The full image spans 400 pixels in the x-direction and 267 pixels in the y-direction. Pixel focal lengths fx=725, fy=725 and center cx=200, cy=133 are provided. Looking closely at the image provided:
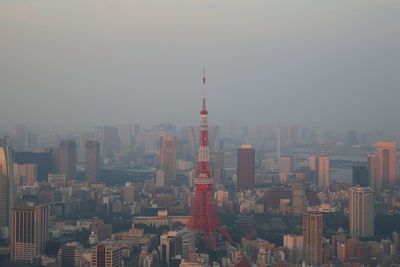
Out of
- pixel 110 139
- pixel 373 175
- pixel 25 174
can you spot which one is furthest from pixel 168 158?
pixel 373 175

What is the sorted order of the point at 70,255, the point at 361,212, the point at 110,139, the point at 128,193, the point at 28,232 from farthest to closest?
the point at 128,193 < the point at 110,139 < the point at 361,212 < the point at 28,232 < the point at 70,255

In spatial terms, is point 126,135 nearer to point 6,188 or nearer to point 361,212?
point 6,188

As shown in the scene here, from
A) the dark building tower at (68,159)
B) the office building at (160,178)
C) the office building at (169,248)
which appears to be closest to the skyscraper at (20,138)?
the dark building tower at (68,159)

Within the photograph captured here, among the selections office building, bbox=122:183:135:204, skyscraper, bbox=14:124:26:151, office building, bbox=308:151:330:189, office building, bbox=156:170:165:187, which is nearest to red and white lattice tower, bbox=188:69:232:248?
office building, bbox=308:151:330:189

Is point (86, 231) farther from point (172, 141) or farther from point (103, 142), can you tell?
point (172, 141)

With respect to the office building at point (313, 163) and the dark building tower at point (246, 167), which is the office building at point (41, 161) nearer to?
the dark building tower at point (246, 167)

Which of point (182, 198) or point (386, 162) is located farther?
point (182, 198)

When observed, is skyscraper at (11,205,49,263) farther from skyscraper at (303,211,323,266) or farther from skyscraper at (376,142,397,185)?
skyscraper at (376,142,397,185)
